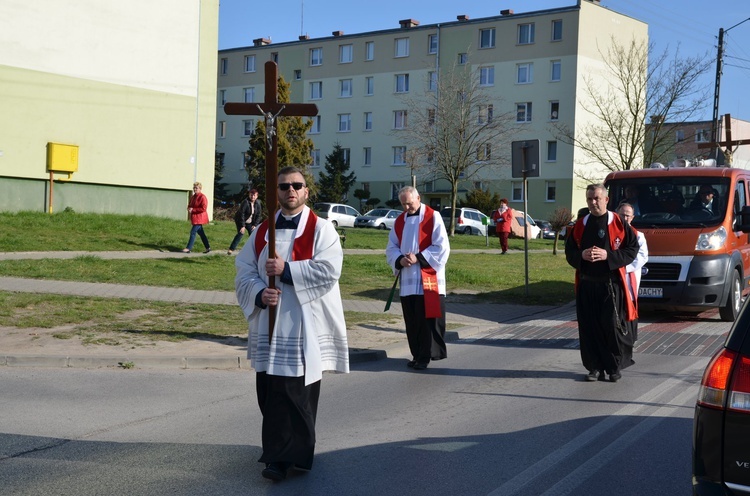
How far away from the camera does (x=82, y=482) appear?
547 centimetres

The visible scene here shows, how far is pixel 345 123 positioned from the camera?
69938 mm

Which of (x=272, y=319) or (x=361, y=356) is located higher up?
(x=272, y=319)

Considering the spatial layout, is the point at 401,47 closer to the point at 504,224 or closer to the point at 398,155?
the point at 398,155

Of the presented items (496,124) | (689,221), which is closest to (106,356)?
(689,221)

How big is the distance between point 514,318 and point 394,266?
5.18 m

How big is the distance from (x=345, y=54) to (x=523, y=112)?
15.2 metres

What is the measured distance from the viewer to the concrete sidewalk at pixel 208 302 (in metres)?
9.37

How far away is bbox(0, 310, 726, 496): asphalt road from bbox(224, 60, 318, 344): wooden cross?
1105 mm

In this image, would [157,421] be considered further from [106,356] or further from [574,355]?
[574,355]

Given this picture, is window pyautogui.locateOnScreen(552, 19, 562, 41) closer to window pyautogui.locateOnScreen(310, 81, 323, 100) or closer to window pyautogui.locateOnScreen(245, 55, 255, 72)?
window pyautogui.locateOnScreen(310, 81, 323, 100)

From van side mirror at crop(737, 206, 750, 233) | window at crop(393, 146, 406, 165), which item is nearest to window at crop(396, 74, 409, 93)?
window at crop(393, 146, 406, 165)

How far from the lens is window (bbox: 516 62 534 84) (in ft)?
201

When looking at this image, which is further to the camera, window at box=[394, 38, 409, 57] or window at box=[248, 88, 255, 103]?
window at box=[248, 88, 255, 103]

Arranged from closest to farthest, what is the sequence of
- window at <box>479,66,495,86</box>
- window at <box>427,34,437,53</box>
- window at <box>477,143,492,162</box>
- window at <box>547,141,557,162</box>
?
window at <box>477,143,492,162</box> < window at <box>547,141,557,162</box> < window at <box>479,66,495,86</box> < window at <box>427,34,437,53</box>
